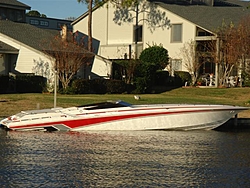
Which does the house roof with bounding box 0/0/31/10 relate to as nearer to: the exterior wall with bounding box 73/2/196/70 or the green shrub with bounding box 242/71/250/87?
the exterior wall with bounding box 73/2/196/70

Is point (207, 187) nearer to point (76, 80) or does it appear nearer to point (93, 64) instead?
point (76, 80)

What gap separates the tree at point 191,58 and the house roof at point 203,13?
197cm

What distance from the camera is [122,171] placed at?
13266mm

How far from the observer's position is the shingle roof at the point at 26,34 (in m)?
43.0

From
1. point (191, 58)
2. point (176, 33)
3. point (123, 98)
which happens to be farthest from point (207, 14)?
point (123, 98)

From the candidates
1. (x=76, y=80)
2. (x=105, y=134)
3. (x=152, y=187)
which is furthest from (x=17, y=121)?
(x=76, y=80)

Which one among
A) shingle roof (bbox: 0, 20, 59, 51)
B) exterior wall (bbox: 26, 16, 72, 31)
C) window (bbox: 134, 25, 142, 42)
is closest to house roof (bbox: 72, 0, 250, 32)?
window (bbox: 134, 25, 142, 42)

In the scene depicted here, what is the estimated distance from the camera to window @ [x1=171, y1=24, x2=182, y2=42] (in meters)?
51.1

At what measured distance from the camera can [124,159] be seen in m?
14.9

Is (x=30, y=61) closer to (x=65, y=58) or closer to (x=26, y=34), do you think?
(x=65, y=58)

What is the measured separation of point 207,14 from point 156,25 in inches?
199

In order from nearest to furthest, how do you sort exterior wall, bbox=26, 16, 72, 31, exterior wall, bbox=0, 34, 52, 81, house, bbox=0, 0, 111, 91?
exterior wall, bbox=0, 34, 52, 81 < house, bbox=0, 0, 111, 91 < exterior wall, bbox=26, 16, 72, 31

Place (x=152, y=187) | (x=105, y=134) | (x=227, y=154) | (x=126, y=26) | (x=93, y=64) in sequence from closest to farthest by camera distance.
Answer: (x=152, y=187), (x=227, y=154), (x=105, y=134), (x=93, y=64), (x=126, y=26)

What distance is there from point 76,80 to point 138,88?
5.35 metres
